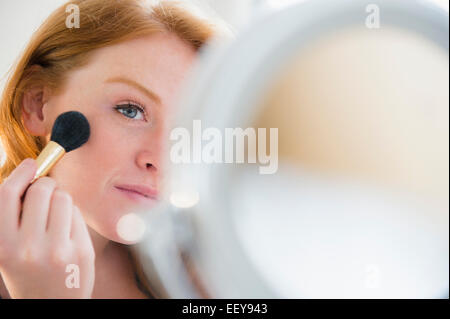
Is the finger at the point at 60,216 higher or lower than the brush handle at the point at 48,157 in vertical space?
lower

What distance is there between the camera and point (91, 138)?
1.32 feet

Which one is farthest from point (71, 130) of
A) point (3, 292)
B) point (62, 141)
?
point (3, 292)

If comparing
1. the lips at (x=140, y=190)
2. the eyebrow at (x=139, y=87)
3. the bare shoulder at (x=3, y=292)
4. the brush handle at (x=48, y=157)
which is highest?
the eyebrow at (x=139, y=87)

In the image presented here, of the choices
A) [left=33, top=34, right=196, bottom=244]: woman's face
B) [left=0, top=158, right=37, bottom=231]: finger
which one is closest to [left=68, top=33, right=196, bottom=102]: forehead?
[left=33, top=34, right=196, bottom=244]: woman's face

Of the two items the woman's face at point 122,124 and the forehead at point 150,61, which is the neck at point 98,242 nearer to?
the woman's face at point 122,124

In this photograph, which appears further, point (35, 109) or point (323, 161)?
point (35, 109)

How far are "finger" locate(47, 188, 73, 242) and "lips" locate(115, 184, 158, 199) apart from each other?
43mm

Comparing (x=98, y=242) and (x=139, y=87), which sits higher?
(x=139, y=87)

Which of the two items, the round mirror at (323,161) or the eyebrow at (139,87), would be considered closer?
the round mirror at (323,161)

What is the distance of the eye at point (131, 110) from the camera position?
0.41 m

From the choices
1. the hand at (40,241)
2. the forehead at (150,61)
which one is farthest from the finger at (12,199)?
the forehead at (150,61)

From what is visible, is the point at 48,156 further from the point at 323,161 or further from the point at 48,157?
the point at 323,161

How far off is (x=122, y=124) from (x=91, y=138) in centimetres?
3

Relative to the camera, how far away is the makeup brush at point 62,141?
0.39 meters
